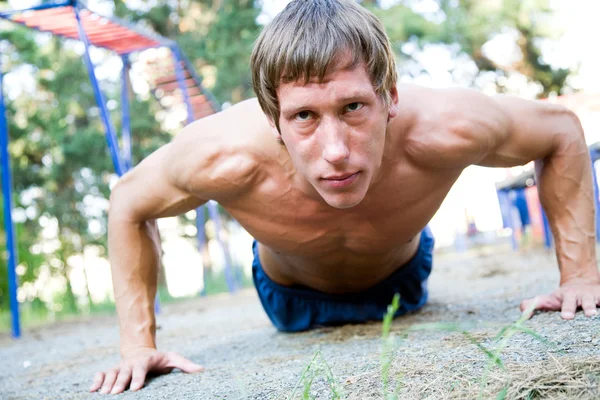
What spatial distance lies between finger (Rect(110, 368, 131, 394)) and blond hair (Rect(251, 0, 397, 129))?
3.08 ft

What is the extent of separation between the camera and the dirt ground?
1.33m

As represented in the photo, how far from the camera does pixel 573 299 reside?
2.09 m

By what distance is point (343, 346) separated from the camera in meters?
2.26

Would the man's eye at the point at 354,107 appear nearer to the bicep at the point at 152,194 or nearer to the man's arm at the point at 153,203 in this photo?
the man's arm at the point at 153,203

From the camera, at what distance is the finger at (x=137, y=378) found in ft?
6.56

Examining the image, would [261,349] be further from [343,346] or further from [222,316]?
[222,316]

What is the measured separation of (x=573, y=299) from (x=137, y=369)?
143 centimetres

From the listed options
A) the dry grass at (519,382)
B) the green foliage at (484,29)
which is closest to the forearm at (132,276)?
the dry grass at (519,382)

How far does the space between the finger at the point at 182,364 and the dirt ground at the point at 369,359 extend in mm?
40

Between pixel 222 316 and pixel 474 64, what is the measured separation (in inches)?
384

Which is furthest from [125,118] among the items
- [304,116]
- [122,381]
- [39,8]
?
A: [304,116]

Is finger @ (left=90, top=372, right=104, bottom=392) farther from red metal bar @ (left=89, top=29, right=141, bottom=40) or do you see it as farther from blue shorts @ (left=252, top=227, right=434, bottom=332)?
red metal bar @ (left=89, top=29, right=141, bottom=40)

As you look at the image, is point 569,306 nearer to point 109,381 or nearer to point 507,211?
point 109,381

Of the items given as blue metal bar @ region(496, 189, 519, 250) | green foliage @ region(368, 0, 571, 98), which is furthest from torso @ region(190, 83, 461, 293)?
green foliage @ region(368, 0, 571, 98)
